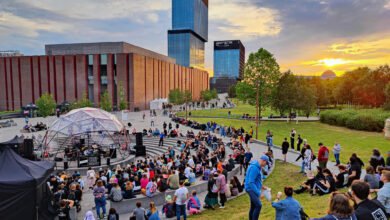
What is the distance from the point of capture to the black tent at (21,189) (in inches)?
315

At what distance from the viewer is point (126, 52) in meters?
69.4

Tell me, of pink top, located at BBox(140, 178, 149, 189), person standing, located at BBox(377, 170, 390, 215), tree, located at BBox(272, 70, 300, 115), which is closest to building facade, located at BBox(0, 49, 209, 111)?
tree, located at BBox(272, 70, 300, 115)

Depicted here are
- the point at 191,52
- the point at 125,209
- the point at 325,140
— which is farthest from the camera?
the point at 191,52

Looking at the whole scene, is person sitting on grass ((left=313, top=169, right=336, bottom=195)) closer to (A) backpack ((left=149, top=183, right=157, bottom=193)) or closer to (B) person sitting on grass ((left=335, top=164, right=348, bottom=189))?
(B) person sitting on grass ((left=335, top=164, right=348, bottom=189))

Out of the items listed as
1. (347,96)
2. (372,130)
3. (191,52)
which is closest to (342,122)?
(372,130)

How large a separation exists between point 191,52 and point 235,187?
154478 mm

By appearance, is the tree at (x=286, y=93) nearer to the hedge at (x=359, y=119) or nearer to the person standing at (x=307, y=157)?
the hedge at (x=359, y=119)

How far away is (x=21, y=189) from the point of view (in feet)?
26.9

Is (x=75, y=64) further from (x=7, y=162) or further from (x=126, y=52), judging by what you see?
(x=7, y=162)

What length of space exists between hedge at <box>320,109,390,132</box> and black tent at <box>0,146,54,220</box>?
3766 centimetres

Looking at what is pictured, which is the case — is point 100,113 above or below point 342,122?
above

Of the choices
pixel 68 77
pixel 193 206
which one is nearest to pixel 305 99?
pixel 193 206

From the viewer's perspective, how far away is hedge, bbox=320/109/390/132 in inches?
1334

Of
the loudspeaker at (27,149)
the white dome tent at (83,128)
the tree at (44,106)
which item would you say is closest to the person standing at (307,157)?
the white dome tent at (83,128)
